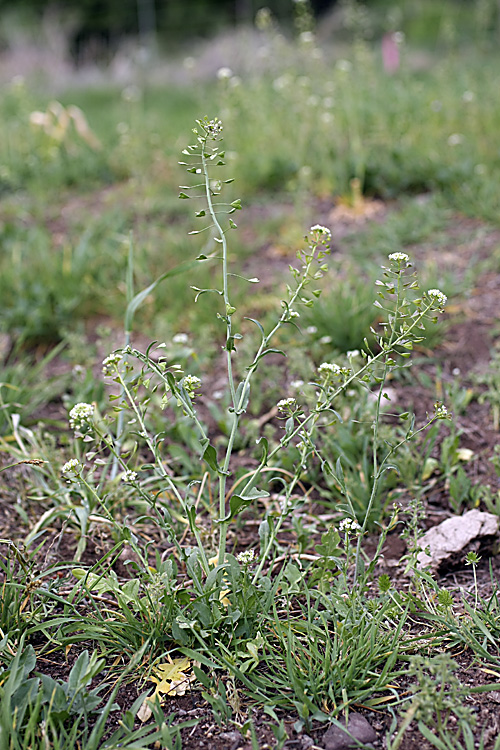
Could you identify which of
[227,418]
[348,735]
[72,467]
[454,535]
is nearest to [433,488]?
[454,535]

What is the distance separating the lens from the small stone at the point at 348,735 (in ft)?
4.60

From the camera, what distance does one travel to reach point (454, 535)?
1966 millimetres

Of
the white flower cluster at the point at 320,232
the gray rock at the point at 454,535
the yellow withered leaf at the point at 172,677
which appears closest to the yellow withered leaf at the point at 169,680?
the yellow withered leaf at the point at 172,677

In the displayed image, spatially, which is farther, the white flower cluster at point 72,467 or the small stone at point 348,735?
the white flower cluster at point 72,467

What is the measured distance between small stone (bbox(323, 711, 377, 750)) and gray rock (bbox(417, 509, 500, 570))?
554mm

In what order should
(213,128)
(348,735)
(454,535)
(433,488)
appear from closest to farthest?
(348,735) → (213,128) → (454,535) → (433,488)

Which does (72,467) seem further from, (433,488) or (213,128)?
(433,488)

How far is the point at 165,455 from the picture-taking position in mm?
2469

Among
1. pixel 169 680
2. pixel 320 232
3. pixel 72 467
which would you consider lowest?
pixel 169 680

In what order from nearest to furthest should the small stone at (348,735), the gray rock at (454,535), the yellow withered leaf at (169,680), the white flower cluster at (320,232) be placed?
the small stone at (348,735), the yellow withered leaf at (169,680), the white flower cluster at (320,232), the gray rock at (454,535)

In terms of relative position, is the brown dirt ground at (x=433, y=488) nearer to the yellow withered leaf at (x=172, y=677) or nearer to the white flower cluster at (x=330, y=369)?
the yellow withered leaf at (x=172, y=677)

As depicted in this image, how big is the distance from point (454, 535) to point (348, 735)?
2.40 ft

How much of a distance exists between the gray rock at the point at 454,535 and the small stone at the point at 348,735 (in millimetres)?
554

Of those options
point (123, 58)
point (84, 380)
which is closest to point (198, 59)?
point (123, 58)
